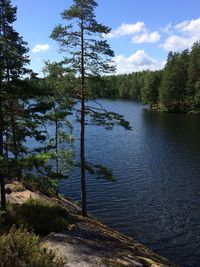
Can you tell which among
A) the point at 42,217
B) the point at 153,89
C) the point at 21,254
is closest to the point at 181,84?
the point at 153,89

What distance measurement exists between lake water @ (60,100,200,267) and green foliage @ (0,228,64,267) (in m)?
14.1

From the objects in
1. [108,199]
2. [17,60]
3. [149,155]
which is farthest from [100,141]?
[17,60]

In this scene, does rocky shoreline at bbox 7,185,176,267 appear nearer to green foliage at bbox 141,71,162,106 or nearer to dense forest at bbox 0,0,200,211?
dense forest at bbox 0,0,200,211

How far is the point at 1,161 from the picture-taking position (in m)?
14.4

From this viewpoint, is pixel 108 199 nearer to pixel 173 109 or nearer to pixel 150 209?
pixel 150 209

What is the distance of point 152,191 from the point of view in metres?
36.1

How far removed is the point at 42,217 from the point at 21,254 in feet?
24.3

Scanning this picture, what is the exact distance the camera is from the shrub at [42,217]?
16094 millimetres

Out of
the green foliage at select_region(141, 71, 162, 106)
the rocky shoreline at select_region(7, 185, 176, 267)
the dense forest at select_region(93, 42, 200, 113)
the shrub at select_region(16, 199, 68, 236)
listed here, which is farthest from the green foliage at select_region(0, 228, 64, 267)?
the green foliage at select_region(141, 71, 162, 106)

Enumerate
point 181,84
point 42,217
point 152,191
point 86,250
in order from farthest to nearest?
point 181,84 → point 152,191 → point 42,217 → point 86,250

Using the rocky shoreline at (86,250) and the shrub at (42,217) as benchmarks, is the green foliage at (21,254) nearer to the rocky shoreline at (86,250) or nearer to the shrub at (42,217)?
the rocky shoreline at (86,250)

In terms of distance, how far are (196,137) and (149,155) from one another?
16.3 meters

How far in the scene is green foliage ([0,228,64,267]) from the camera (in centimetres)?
872

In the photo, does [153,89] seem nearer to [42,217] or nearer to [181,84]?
[181,84]
